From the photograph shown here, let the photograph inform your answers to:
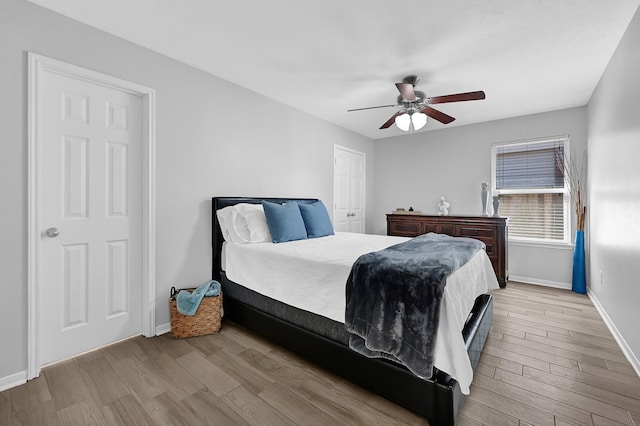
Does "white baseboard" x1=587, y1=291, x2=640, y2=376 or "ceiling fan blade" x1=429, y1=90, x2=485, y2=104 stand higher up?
"ceiling fan blade" x1=429, y1=90, x2=485, y2=104

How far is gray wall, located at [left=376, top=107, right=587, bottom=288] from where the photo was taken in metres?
4.02

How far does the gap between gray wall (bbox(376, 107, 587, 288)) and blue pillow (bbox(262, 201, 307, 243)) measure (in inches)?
112

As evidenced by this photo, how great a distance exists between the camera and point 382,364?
5.41 ft

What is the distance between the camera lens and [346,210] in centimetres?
511

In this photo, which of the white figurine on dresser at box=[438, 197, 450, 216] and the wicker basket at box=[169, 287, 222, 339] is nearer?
the wicker basket at box=[169, 287, 222, 339]

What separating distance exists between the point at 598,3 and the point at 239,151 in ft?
10.5

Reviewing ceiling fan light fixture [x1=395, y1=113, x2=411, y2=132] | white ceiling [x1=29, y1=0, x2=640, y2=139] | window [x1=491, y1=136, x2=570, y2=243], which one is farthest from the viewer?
window [x1=491, y1=136, x2=570, y2=243]

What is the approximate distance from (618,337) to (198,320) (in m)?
3.61

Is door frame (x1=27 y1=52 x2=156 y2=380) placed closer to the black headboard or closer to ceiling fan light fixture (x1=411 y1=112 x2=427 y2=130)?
the black headboard

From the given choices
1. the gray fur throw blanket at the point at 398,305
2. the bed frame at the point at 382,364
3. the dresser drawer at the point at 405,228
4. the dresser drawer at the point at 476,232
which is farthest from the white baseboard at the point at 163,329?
the dresser drawer at the point at 476,232

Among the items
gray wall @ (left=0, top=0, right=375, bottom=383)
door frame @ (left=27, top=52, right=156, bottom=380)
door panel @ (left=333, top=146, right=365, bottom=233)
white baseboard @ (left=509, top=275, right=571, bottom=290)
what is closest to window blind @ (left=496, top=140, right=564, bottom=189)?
white baseboard @ (left=509, top=275, right=571, bottom=290)

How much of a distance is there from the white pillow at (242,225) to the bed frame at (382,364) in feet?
2.05

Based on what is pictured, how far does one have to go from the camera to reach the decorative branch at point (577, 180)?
379cm

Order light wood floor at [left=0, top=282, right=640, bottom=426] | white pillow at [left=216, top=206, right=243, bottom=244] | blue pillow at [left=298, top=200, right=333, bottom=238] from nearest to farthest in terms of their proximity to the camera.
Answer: light wood floor at [left=0, top=282, right=640, bottom=426] < white pillow at [left=216, top=206, right=243, bottom=244] < blue pillow at [left=298, top=200, right=333, bottom=238]
